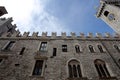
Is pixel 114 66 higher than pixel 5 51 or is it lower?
lower

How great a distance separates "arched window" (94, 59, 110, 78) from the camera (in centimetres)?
1203

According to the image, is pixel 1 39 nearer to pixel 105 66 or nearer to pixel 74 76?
pixel 74 76

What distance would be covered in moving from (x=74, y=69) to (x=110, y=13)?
1409 centimetres

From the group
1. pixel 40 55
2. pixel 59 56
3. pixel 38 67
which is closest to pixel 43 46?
pixel 40 55

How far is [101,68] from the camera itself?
504 inches

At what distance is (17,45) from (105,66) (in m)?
10.4

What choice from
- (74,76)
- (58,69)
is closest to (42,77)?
(58,69)

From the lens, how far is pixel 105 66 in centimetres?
1300

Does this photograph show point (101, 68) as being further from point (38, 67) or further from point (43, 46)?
point (43, 46)

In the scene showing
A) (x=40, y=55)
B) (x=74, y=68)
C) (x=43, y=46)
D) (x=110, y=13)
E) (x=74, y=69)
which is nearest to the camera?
(x=74, y=69)

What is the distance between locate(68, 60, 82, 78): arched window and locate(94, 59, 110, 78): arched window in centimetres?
191

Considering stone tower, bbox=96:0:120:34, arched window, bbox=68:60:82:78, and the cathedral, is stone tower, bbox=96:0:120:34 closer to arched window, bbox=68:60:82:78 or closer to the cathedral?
the cathedral

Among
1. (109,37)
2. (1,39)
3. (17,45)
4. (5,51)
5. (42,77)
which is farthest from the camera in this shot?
(109,37)

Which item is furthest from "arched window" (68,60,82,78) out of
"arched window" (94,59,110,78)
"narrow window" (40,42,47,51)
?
"narrow window" (40,42,47,51)
